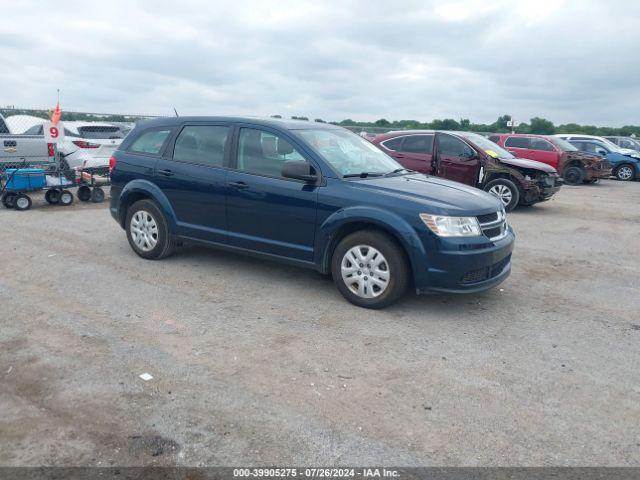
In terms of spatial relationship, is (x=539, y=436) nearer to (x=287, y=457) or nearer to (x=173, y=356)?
(x=287, y=457)

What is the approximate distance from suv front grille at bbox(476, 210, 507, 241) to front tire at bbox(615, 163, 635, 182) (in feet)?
60.1

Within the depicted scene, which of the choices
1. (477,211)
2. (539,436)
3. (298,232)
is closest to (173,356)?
(298,232)

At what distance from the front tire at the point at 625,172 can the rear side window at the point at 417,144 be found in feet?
42.9

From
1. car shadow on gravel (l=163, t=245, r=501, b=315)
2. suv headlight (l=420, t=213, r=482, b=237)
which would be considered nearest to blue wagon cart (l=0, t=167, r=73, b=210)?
car shadow on gravel (l=163, t=245, r=501, b=315)

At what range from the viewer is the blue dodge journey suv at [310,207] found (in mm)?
4945

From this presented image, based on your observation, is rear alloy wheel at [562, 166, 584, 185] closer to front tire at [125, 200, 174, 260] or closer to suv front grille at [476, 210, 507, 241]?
suv front grille at [476, 210, 507, 241]

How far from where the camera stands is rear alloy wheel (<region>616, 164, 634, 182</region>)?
68.6ft

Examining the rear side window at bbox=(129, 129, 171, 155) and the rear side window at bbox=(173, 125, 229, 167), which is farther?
the rear side window at bbox=(129, 129, 171, 155)

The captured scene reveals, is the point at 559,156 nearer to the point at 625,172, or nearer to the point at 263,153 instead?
the point at 625,172

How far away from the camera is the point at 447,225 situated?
16.0 feet

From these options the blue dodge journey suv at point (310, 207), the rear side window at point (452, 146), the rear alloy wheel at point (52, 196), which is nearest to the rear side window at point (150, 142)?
the blue dodge journey suv at point (310, 207)

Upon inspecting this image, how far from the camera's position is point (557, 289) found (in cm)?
607

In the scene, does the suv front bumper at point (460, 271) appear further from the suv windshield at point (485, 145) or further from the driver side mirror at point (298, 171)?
the suv windshield at point (485, 145)

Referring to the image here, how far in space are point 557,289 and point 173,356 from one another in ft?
13.7
